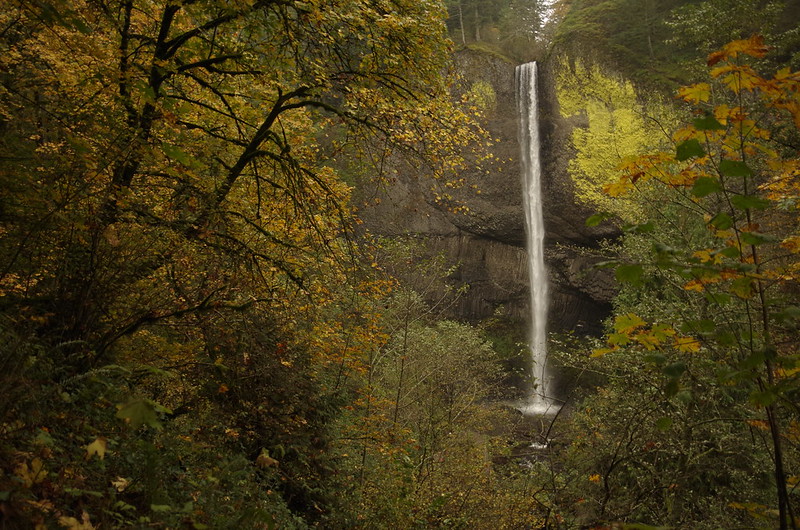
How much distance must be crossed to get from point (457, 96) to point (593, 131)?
783cm

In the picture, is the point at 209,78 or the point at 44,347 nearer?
the point at 44,347

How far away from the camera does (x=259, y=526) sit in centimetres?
411

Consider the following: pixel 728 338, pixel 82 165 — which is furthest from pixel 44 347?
pixel 728 338

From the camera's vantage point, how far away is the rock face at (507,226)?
26.9 m

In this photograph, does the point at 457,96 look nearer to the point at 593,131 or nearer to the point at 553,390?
the point at 593,131

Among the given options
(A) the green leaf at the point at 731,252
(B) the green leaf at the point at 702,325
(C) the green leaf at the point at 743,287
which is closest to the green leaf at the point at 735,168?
(A) the green leaf at the point at 731,252

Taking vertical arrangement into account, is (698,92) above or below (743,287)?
above

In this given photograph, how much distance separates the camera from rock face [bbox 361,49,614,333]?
88.2ft

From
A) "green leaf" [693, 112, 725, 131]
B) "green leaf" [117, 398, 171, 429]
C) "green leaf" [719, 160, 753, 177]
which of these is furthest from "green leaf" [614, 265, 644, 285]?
"green leaf" [117, 398, 171, 429]

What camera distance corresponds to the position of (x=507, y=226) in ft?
94.5

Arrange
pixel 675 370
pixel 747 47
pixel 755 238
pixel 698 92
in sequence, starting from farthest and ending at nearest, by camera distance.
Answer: pixel 698 92 < pixel 747 47 < pixel 675 370 < pixel 755 238

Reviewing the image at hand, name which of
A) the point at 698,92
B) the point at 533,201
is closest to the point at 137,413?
the point at 698,92

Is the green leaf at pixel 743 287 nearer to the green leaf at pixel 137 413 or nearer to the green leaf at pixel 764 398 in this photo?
the green leaf at pixel 764 398

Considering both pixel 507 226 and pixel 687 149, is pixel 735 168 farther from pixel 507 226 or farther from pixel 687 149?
pixel 507 226
